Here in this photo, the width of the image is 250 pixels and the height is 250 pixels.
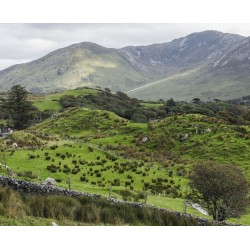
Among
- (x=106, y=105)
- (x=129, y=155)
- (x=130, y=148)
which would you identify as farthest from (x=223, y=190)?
(x=106, y=105)

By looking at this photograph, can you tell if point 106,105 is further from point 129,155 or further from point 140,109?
point 129,155

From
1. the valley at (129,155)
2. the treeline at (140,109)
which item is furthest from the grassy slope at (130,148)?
the treeline at (140,109)

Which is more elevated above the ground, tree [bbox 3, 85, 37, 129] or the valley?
tree [bbox 3, 85, 37, 129]

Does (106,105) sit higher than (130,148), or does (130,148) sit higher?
(106,105)

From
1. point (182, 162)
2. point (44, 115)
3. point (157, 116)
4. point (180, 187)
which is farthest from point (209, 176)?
point (44, 115)

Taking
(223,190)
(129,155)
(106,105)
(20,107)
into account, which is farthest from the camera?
(106,105)

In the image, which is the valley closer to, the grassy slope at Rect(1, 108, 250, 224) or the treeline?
the grassy slope at Rect(1, 108, 250, 224)

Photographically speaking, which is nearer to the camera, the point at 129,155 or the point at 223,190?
the point at 223,190

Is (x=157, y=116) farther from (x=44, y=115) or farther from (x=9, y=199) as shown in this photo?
(x=9, y=199)

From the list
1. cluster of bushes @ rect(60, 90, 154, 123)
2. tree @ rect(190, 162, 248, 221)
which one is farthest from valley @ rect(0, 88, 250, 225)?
cluster of bushes @ rect(60, 90, 154, 123)

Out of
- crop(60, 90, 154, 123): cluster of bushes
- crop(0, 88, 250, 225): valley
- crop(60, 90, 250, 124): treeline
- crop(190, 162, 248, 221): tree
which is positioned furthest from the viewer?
crop(60, 90, 154, 123): cluster of bushes

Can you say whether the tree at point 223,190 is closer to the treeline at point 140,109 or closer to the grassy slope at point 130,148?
the grassy slope at point 130,148

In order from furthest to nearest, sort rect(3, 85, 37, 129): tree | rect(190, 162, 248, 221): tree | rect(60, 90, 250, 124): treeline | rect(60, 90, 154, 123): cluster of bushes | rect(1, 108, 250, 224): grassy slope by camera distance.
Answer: rect(60, 90, 154, 123): cluster of bushes
rect(60, 90, 250, 124): treeline
rect(3, 85, 37, 129): tree
rect(1, 108, 250, 224): grassy slope
rect(190, 162, 248, 221): tree

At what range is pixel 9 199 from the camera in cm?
1509
